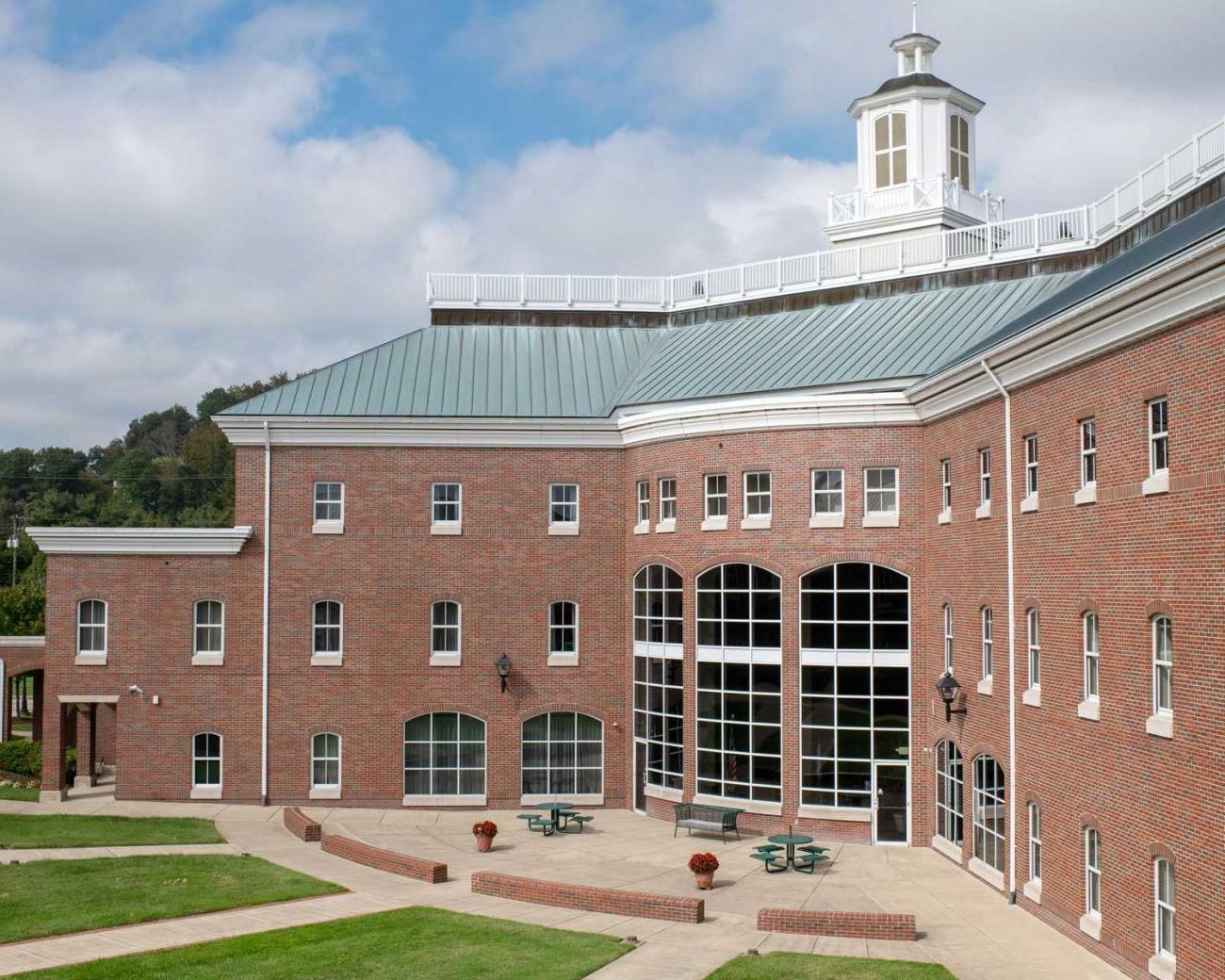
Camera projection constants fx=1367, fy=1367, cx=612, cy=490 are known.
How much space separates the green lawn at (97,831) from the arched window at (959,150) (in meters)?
29.4

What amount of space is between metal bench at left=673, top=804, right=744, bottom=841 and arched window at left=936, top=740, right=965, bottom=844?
4658mm

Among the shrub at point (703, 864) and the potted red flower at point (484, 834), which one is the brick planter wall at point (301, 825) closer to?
the potted red flower at point (484, 834)

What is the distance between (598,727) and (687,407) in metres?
9.54

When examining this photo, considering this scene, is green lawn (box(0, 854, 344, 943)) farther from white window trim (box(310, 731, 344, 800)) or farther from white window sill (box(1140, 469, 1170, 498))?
white window sill (box(1140, 469, 1170, 498))

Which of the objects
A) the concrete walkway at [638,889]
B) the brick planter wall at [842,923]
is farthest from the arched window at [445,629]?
the brick planter wall at [842,923]

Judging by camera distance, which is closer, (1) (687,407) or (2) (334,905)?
(2) (334,905)

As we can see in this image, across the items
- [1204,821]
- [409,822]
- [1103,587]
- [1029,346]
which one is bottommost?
[409,822]

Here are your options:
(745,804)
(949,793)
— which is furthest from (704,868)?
(745,804)

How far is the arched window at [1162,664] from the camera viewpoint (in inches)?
738

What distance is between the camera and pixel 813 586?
31969mm

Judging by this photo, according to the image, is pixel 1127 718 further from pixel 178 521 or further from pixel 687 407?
pixel 178 521

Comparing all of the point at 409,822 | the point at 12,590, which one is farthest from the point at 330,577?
the point at 12,590

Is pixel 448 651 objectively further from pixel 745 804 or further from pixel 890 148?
pixel 890 148

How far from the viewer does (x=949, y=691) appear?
28141mm
